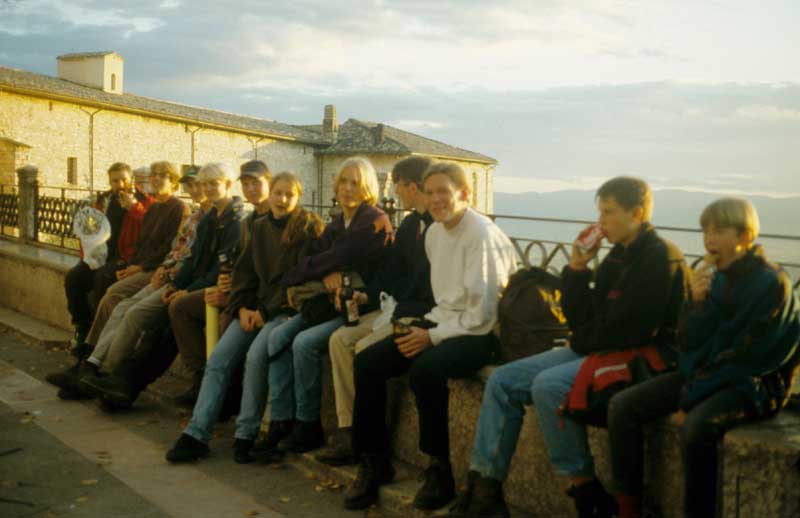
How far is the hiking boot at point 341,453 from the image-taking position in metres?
4.59

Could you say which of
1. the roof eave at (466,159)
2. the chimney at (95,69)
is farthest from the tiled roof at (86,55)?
the roof eave at (466,159)

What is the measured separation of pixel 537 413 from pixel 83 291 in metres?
5.38

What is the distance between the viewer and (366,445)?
167 inches

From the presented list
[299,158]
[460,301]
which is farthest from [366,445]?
[299,158]

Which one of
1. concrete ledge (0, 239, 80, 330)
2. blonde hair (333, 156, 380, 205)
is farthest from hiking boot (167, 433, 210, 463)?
concrete ledge (0, 239, 80, 330)

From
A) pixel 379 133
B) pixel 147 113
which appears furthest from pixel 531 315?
pixel 379 133

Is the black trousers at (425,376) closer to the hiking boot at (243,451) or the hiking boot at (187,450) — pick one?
the hiking boot at (243,451)

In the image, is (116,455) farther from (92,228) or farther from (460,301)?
(92,228)

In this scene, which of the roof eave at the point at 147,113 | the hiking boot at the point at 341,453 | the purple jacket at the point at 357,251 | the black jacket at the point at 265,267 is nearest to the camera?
the hiking boot at the point at 341,453

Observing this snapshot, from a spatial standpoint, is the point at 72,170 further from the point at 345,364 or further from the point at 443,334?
the point at 443,334

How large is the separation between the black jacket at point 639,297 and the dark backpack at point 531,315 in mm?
387

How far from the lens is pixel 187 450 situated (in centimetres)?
490

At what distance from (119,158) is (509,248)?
35.3 metres

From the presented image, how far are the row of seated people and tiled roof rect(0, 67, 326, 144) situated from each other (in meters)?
28.8
